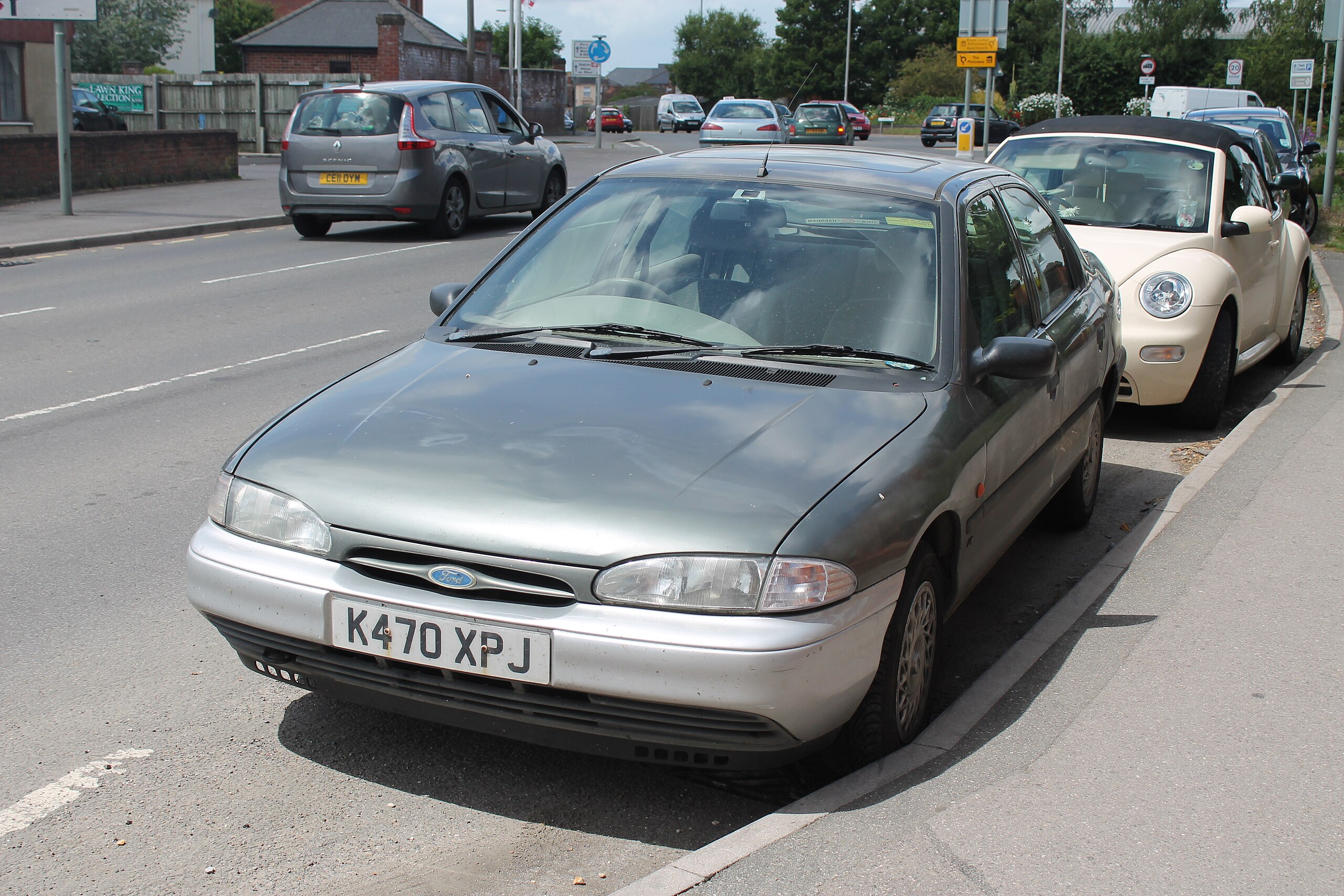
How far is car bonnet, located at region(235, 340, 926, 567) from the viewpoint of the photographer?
300 centimetres

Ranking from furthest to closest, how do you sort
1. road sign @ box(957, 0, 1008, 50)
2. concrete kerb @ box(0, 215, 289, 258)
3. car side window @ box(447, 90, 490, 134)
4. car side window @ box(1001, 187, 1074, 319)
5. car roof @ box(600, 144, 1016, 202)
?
road sign @ box(957, 0, 1008, 50), car side window @ box(447, 90, 490, 134), concrete kerb @ box(0, 215, 289, 258), car side window @ box(1001, 187, 1074, 319), car roof @ box(600, 144, 1016, 202)

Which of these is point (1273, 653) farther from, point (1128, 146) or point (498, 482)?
point (1128, 146)

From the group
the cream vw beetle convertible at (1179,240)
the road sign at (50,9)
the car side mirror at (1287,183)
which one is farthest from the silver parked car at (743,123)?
the cream vw beetle convertible at (1179,240)

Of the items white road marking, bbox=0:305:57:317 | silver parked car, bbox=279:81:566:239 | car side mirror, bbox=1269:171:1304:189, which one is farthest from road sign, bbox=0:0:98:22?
car side mirror, bbox=1269:171:1304:189

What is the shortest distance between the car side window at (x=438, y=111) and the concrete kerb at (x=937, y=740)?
1255 cm

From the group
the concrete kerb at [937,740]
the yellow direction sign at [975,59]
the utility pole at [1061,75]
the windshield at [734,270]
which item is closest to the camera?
the concrete kerb at [937,740]

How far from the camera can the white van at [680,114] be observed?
66125 mm

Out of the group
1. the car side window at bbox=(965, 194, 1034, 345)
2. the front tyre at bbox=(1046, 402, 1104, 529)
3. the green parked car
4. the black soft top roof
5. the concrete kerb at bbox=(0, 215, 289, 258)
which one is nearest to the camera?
the car side window at bbox=(965, 194, 1034, 345)

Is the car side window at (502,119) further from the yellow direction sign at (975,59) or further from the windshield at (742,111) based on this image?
the windshield at (742,111)

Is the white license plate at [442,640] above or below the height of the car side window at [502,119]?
below

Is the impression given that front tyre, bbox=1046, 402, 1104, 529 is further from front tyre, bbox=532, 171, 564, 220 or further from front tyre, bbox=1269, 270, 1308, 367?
front tyre, bbox=532, 171, 564, 220

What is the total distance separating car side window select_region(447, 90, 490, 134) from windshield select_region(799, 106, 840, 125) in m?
25.6

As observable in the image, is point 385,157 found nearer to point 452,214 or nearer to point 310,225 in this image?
point 452,214

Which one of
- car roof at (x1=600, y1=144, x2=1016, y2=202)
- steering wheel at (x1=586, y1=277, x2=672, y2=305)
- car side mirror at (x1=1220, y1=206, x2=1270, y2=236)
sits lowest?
steering wheel at (x1=586, y1=277, x2=672, y2=305)
